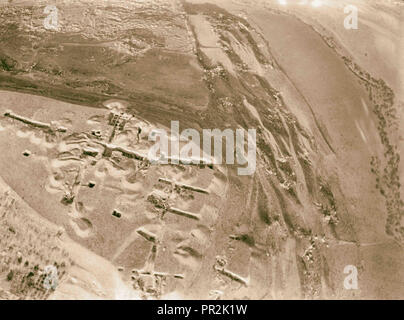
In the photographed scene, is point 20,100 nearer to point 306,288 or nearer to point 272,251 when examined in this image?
point 272,251

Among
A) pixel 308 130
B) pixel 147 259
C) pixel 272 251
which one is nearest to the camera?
pixel 147 259
